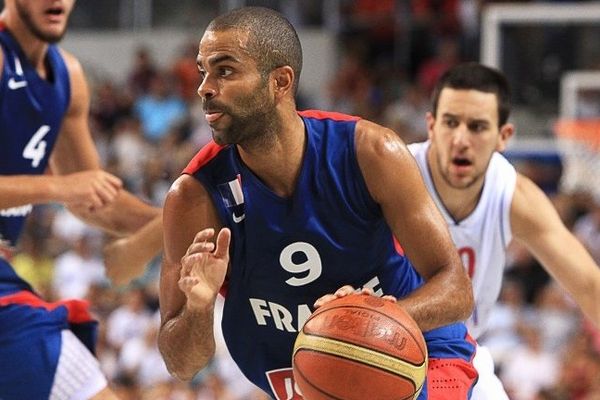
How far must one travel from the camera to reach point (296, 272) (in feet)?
13.8

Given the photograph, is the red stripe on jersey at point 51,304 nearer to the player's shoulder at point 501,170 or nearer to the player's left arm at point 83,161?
the player's left arm at point 83,161

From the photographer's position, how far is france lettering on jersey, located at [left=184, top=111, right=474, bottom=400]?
4168mm

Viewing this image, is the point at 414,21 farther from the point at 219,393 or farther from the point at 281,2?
the point at 219,393

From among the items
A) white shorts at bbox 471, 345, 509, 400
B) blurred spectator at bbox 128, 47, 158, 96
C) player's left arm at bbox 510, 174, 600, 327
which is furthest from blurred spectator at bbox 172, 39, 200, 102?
white shorts at bbox 471, 345, 509, 400

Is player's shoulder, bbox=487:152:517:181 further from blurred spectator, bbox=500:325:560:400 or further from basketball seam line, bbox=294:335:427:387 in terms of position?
blurred spectator, bbox=500:325:560:400

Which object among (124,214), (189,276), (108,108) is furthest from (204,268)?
(108,108)

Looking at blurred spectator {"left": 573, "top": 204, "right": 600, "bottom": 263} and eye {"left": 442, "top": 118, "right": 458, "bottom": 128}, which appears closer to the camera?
eye {"left": 442, "top": 118, "right": 458, "bottom": 128}

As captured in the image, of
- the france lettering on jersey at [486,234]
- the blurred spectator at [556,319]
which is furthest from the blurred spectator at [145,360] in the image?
the france lettering on jersey at [486,234]

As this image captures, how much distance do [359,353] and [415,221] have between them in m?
0.58

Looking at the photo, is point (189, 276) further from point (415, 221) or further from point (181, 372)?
point (415, 221)

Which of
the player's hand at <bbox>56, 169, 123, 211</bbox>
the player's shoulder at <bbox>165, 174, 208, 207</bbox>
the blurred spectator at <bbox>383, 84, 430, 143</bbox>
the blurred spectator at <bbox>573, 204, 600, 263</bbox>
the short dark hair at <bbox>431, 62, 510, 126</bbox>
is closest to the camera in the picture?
the player's shoulder at <bbox>165, 174, 208, 207</bbox>

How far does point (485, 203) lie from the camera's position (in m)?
5.48

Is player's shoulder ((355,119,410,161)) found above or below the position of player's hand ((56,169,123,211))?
above

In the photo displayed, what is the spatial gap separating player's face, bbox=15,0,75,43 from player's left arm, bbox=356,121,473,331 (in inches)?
68.0
